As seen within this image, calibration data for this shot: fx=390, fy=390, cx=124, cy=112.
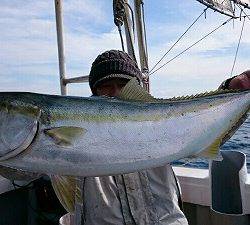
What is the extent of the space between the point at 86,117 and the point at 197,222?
2846 millimetres

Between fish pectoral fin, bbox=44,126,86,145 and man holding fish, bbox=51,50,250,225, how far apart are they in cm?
88

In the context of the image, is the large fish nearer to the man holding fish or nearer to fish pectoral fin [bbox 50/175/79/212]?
fish pectoral fin [bbox 50/175/79/212]

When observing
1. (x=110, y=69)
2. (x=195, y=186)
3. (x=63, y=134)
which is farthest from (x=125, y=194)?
(x=195, y=186)

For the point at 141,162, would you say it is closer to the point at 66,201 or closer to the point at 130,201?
the point at 66,201

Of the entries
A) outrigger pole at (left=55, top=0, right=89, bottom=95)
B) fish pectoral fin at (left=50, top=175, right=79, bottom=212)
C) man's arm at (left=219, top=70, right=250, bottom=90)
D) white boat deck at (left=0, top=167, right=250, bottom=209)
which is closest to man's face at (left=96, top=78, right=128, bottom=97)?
man's arm at (left=219, top=70, right=250, bottom=90)

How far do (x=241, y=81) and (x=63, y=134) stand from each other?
1568mm

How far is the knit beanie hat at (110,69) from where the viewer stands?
2734 mm

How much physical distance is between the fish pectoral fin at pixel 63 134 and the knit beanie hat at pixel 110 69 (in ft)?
3.09

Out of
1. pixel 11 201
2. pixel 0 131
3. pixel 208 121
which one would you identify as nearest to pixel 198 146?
pixel 208 121

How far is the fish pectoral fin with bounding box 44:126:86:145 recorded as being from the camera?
1790mm

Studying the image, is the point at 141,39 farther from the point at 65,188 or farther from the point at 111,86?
the point at 65,188

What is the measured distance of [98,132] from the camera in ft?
6.13

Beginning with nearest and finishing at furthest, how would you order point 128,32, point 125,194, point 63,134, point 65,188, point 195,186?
point 63,134 → point 65,188 → point 125,194 → point 195,186 → point 128,32

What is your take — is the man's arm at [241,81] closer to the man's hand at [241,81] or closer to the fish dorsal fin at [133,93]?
the man's hand at [241,81]
